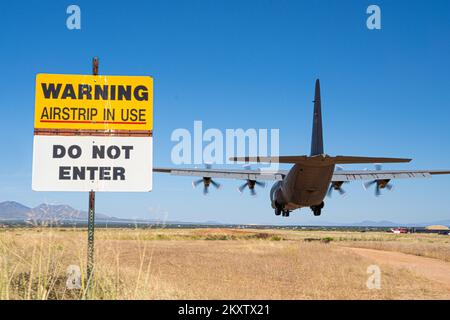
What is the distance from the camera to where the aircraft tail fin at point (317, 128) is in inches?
1389

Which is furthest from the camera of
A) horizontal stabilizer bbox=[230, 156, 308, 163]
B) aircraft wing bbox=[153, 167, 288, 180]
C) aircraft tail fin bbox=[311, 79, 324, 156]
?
aircraft wing bbox=[153, 167, 288, 180]

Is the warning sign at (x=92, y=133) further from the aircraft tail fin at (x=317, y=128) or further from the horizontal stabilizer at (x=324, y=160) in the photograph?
the aircraft tail fin at (x=317, y=128)

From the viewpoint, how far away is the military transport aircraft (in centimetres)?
2969

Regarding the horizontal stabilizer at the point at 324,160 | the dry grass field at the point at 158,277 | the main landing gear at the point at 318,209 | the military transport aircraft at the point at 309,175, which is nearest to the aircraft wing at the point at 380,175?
the military transport aircraft at the point at 309,175

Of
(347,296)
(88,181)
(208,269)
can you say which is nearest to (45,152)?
(88,181)

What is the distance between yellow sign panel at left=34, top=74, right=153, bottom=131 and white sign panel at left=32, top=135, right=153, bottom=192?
310mm

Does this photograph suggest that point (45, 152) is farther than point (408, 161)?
No

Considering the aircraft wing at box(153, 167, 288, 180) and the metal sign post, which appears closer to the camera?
the metal sign post

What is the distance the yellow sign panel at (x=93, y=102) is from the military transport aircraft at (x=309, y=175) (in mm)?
12498

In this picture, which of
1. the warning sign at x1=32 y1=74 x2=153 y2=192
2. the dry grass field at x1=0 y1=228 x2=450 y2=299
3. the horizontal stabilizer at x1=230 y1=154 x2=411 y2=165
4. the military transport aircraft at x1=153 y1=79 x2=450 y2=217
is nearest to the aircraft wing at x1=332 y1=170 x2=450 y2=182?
the military transport aircraft at x1=153 y1=79 x2=450 y2=217

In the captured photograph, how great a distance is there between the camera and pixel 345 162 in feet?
97.2

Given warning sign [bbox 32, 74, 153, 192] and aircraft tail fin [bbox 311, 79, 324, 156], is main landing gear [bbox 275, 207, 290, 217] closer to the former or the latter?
aircraft tail fin [bbox 311, 79, 324, 156]
